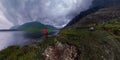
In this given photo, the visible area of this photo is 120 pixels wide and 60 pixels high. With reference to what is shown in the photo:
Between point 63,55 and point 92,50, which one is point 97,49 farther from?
point 63,55

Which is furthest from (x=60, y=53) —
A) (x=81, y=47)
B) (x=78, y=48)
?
(x=81, y=47)

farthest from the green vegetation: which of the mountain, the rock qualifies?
the rock

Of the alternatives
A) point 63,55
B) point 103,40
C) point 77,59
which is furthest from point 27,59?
point 103,40

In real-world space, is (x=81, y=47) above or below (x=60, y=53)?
above

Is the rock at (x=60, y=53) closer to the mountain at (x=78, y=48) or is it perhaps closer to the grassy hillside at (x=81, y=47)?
the mountain at (x=78, y=48)

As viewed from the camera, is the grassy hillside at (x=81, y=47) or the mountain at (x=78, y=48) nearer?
the mountain at (x=78, y=48)

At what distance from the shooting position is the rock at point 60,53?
1205cm

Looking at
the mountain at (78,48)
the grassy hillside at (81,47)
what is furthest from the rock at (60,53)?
the grassy hillside at (81,47)

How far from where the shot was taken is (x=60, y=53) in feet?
39.8

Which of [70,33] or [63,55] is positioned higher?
[70,33]

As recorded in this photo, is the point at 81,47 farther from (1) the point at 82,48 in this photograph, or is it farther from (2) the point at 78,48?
(2) the point at 78,48

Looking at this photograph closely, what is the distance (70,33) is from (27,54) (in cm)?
290

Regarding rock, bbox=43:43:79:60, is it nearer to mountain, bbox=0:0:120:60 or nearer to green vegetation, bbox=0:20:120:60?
mountain, bbox=0:0:120:60

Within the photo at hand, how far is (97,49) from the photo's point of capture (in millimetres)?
12938
